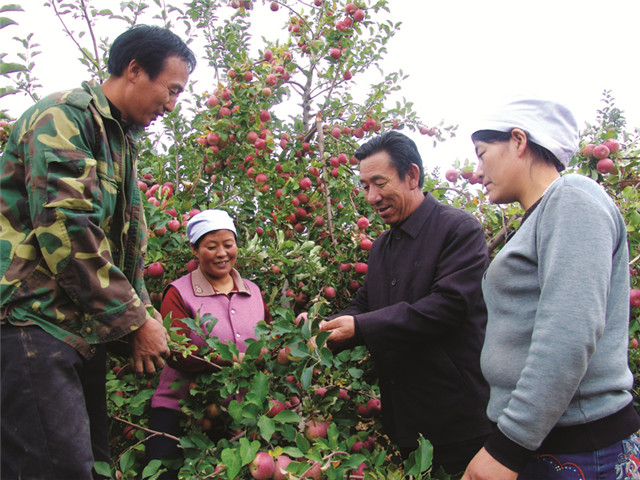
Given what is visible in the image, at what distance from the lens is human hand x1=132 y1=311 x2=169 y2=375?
1.31 metres

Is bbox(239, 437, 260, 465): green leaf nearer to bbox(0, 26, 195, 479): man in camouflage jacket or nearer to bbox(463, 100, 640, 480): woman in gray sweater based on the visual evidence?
bbox(0, 26, 195, 479): man in camouflage jacket

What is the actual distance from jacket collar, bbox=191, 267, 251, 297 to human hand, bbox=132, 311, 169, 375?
0.72m

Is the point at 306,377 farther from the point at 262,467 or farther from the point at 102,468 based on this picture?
the point at 102,468

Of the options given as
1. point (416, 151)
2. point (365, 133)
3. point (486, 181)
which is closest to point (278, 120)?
point (365, 133)

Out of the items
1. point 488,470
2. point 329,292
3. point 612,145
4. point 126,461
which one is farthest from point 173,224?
point 612,145

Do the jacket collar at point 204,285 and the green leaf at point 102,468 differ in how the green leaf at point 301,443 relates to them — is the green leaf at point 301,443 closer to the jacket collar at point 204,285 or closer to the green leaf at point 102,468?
the green leaf at point 102,468

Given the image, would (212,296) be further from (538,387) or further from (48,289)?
(538,387)

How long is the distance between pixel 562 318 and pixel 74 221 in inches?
45.0

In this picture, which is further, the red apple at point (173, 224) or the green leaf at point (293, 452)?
the red apple at point (173, 224)

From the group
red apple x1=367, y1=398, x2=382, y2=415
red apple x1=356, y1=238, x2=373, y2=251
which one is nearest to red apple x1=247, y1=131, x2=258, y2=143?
red apple x1=356, y1=238, x2=373, y2=251

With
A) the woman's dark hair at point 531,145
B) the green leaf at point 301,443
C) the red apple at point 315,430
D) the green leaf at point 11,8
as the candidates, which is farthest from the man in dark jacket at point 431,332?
the green leaf at point 11,8

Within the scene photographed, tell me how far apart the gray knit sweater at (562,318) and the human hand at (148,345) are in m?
0.89

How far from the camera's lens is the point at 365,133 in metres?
3.49

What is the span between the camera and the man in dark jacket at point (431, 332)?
1578 millimetres
